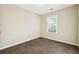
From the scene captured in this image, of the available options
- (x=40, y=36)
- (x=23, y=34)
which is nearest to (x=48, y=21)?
(x=40, y=36)

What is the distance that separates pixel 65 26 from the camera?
217cm

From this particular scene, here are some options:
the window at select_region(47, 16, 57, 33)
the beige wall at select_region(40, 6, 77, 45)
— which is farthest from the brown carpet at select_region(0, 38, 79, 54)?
the window at select_region(47, 16, 57, 33)

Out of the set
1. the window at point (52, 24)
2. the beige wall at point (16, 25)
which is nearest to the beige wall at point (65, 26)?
the window at point (52, 24)

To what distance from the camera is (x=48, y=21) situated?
2332mm

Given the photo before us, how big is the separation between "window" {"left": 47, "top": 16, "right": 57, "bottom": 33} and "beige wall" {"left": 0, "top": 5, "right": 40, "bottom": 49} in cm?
32

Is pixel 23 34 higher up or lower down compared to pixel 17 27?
lower down

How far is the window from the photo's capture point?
218 cm

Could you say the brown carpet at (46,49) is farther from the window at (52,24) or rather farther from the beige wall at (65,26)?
the window at (52,24)

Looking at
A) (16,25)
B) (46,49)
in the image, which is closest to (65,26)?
(46,49)

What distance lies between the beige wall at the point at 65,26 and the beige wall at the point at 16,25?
0.28 m

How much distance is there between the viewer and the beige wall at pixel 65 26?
203 cm

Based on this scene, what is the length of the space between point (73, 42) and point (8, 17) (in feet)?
6.99

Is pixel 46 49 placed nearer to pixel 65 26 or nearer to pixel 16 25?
pixel 65 26
